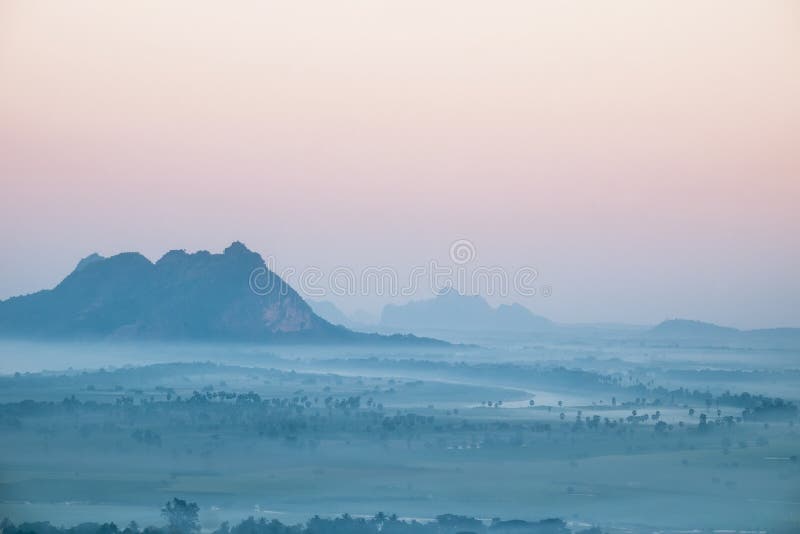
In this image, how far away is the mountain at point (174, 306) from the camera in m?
90.6

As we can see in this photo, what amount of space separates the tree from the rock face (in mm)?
56483

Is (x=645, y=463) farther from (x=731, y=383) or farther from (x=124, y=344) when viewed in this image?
(x=124, y=344)

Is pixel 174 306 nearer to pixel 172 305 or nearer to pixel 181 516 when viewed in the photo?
pixel 172 305

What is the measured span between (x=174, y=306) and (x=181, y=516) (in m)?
65.3

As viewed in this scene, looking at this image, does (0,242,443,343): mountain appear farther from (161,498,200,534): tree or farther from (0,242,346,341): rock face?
(161,498,200,534): tree

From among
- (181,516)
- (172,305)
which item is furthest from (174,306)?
(181,516)

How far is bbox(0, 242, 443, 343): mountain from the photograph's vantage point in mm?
90562

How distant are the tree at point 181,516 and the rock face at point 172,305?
56.5 metres

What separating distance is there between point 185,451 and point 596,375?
39877 mm

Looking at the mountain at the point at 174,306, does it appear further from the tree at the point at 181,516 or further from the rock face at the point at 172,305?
the tree at the point at 181,516

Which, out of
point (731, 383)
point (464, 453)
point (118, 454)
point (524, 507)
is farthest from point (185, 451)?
point (731, 383)

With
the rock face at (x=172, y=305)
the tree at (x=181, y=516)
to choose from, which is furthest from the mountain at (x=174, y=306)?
the tree at (x=181, y=516)

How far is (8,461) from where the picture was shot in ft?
135

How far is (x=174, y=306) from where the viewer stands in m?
95.0
